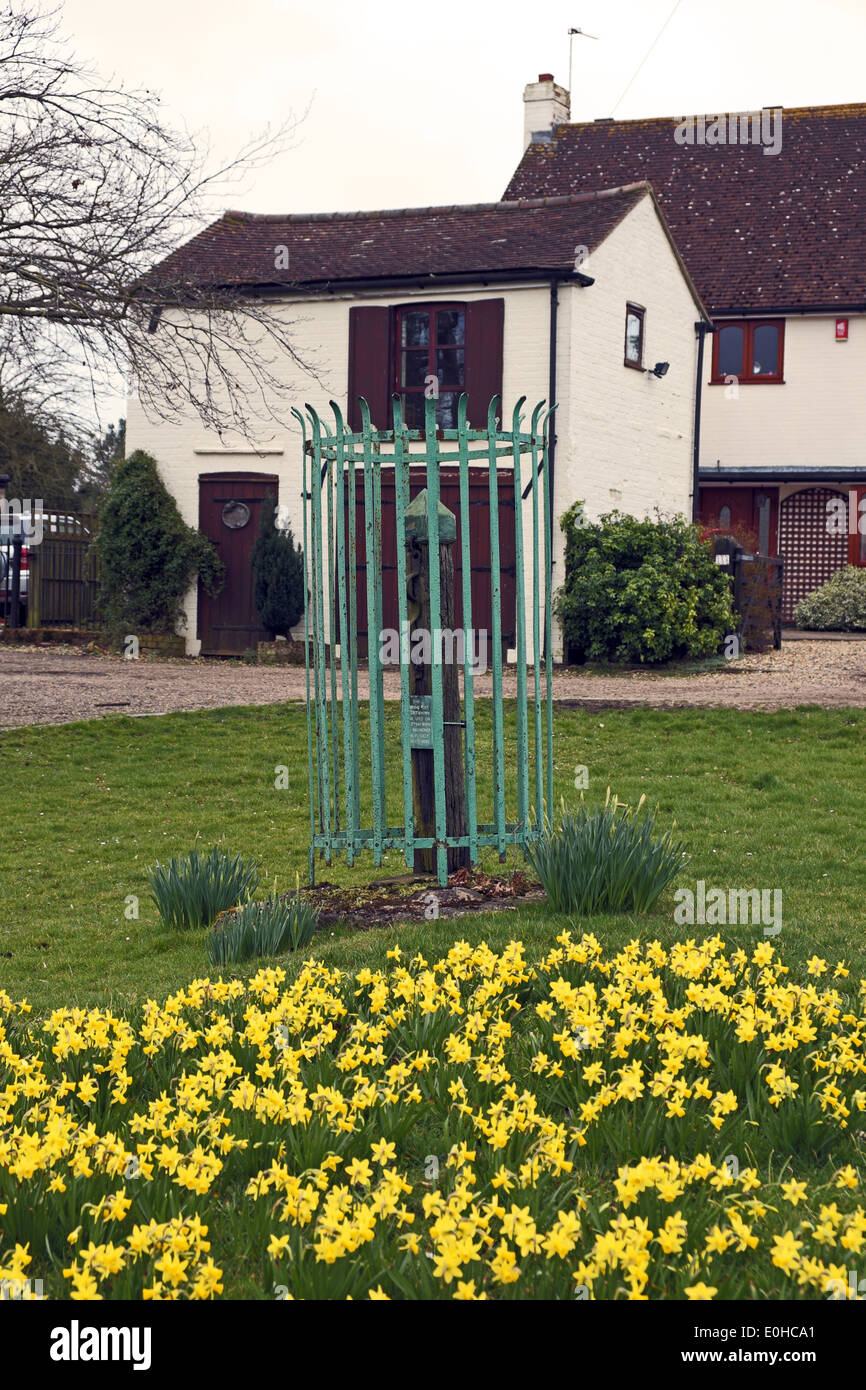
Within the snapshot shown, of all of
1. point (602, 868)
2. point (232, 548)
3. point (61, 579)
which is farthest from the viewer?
point (61, 579)

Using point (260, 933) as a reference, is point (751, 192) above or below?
above

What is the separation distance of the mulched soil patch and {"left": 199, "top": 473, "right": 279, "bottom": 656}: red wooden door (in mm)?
16429

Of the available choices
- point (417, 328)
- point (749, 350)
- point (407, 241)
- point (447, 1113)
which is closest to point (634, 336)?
point (417, 328)

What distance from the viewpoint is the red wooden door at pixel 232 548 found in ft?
77.0

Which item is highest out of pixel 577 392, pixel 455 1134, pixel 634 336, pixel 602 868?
pixel 634 336

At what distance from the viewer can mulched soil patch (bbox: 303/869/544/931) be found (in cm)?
656

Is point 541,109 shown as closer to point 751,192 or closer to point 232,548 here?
point 751,192

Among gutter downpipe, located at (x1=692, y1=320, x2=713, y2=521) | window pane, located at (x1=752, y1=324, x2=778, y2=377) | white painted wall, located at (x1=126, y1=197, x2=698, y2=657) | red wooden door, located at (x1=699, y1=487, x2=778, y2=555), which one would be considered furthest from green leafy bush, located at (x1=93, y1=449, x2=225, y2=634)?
window pane, located at (x1=752, y1=324, x2=778, y2=377)

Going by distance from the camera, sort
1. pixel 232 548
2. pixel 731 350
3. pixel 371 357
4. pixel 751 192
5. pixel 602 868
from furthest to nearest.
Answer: pixel 751 192 → pixel 731 350 → pixel 232 548 → pixel 371 357 → pixel 602 868

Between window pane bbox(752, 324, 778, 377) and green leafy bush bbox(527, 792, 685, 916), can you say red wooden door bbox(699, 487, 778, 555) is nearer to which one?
window pane bbox(752, 324, 778, 377)

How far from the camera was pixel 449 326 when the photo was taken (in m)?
22.6

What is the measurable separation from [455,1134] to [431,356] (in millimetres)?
19941

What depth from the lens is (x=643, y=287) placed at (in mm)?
24281

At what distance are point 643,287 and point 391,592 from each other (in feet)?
25.8
